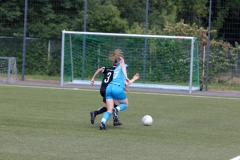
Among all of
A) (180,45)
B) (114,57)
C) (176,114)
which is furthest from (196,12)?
(114,57)

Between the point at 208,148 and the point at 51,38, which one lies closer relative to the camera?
the point at 208,148

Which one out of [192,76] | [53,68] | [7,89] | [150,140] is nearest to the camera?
[150,140]

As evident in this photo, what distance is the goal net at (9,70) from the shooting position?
24.2 m

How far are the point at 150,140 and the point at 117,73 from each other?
198 cm

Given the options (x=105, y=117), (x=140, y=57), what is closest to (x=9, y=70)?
(x=140, y=57)

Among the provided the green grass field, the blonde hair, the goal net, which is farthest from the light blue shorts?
the goal net

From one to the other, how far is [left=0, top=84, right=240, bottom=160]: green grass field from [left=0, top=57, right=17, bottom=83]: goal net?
5621 millimetres

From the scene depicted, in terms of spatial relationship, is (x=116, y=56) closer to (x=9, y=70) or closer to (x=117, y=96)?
(x=117, y=96)

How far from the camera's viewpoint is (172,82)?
23.3m

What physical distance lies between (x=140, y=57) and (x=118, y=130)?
13.2 m

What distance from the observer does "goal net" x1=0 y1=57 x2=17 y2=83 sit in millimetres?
24188

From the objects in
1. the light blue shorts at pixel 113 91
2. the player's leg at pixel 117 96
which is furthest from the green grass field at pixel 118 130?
the light blue shorts at pixel 113 91

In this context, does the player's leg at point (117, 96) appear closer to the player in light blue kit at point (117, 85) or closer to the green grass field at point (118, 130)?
the player in light blue kit at point (117, 85)

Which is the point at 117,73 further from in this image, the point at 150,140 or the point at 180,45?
the point at 180,45
